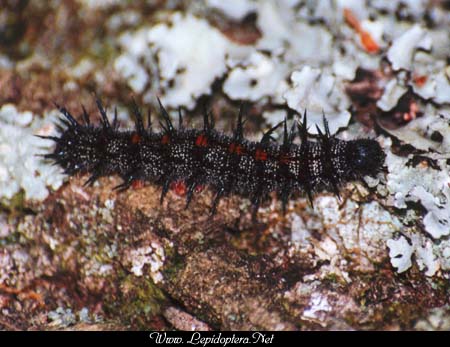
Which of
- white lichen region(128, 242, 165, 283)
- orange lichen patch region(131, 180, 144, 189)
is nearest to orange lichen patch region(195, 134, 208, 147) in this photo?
orange lichen patch region(131, 180, 144, 189)

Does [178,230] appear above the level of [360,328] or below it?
above

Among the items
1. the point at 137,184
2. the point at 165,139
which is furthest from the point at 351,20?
the point at 137,184

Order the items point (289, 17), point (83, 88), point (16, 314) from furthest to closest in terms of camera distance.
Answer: point (83, 88), point (289, 17), point (16, 314)

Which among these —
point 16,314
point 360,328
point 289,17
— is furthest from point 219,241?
point 289,17

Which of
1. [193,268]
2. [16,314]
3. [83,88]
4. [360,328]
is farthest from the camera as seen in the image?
[83,88]

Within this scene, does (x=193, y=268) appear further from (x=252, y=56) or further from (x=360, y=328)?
(x=252, y=56)

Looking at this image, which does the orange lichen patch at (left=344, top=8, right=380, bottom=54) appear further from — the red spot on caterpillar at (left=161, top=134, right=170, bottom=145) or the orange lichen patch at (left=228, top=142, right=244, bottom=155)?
the red spot on caterpillar at (left=161, top=134, right=170, bottom=145)

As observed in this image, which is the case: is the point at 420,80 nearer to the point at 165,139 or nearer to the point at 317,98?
the point at 317,98

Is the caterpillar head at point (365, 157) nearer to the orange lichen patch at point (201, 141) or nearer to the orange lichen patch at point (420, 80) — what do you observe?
the orange lichen patch at point (420, 80)
